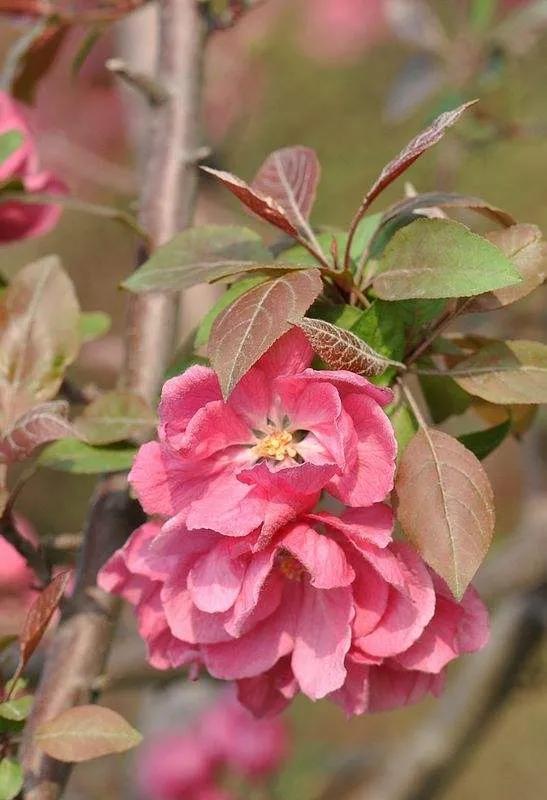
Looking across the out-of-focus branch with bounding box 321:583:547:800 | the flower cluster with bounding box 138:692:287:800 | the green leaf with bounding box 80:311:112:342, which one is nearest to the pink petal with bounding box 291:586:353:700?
the green leaf with bounding box 80:311:112:342

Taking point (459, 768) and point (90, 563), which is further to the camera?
point (459, 768)

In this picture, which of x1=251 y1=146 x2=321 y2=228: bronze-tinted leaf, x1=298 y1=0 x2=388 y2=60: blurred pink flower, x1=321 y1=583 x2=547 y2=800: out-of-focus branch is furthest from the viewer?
x1=298 y1=0 x2=388 y2=60: blurred pink flower

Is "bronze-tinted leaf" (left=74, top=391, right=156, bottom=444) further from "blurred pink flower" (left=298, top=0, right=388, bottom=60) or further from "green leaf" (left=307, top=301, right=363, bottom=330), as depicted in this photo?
"blurred pink flower" (left=298, top=0, right=388, bottom=60)

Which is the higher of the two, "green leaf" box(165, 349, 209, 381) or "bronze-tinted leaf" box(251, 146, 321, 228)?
"bronze-tinted leaf" box(251, 146, 321, 228)

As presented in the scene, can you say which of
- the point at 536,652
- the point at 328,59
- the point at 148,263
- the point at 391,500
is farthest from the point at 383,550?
the point at 328,59

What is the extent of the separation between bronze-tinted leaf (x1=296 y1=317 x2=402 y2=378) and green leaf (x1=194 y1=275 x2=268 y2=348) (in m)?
0.05

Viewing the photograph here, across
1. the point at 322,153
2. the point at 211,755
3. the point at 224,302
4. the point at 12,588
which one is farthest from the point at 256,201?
the point at 322,153

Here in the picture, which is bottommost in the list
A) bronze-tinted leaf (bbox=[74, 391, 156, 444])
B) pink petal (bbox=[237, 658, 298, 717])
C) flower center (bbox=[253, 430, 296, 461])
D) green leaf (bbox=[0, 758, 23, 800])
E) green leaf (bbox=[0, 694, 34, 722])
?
green leaf (bbox=[0, 758, 23, 800])

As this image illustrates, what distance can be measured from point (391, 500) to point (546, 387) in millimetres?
82

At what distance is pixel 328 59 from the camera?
3551 millimetres

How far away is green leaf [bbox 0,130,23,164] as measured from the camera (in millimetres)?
574

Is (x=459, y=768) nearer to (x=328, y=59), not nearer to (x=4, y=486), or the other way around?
(x=4, y=486)

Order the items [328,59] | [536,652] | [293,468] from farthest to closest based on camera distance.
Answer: [328,59] → [536,652] → [293,468]

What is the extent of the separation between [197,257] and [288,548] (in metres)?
0.16
